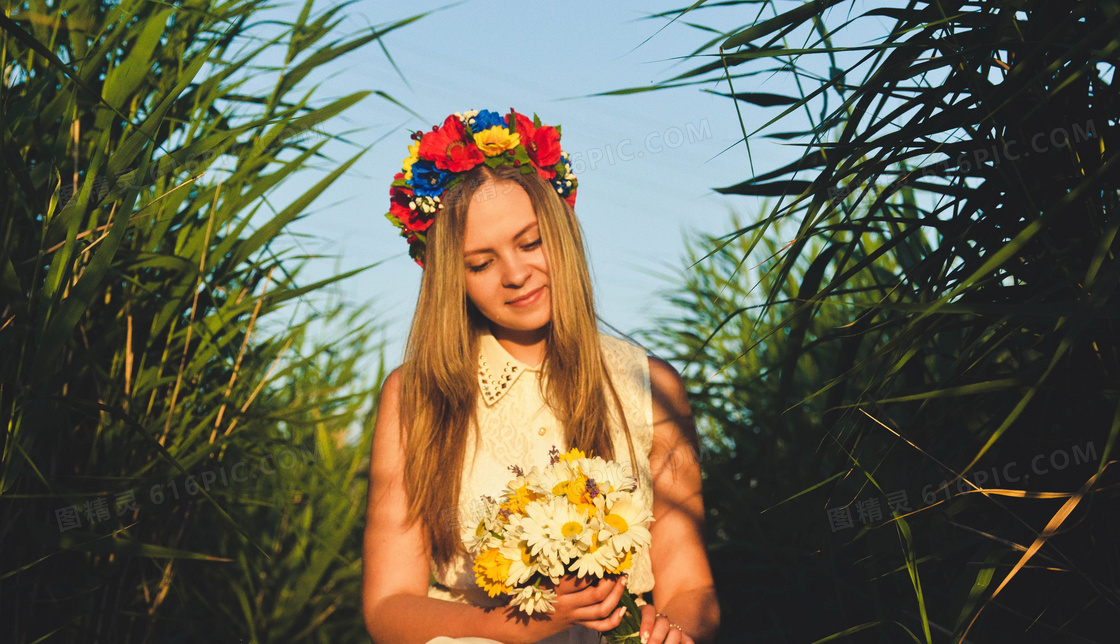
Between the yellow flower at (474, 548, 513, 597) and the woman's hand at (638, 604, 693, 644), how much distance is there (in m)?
0.28

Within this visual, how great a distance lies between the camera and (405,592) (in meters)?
1.97

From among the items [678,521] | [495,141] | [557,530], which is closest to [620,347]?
[678,521]

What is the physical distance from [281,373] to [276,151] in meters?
0.63

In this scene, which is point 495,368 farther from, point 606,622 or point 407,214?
point 606,622

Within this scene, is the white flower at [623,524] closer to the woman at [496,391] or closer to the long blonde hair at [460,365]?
the woman at [496,391]

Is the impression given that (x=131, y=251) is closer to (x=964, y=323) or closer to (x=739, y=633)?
(x=964, y=323)

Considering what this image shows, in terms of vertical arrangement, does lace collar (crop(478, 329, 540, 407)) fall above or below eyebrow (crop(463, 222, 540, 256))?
below

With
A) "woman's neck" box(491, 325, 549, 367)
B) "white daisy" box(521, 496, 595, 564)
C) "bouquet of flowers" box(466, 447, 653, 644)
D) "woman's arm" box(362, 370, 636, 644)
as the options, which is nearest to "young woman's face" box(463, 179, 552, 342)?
"woman's neck" box(491, 325, 549, 367)

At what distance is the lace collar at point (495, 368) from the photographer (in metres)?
2.18

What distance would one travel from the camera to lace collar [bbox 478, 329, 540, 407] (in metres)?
2.18

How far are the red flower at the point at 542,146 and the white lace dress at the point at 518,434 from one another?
0.46 m

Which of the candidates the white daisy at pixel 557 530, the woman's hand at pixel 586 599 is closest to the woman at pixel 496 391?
the woman's hand at pixel 586 599

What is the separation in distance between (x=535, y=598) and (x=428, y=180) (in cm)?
113

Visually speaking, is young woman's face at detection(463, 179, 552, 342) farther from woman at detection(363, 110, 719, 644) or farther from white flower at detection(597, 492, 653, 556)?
white flower at detection(597, 492, 653, 556)
